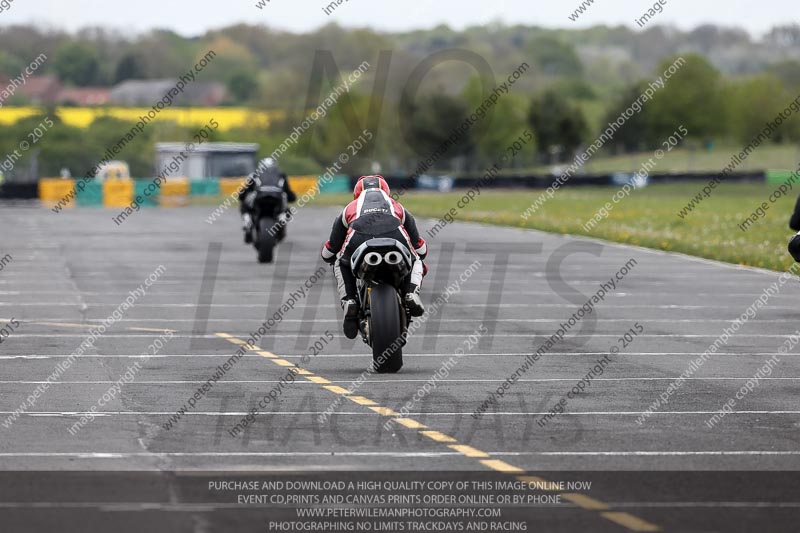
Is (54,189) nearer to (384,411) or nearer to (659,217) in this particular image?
(659,217)

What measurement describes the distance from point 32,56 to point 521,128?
5387cm

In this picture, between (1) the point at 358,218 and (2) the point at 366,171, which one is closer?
(1) the point at 358,218

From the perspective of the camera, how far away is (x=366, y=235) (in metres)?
13.4

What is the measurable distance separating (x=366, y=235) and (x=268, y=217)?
14.0 meters

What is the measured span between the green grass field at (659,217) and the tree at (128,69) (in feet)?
344

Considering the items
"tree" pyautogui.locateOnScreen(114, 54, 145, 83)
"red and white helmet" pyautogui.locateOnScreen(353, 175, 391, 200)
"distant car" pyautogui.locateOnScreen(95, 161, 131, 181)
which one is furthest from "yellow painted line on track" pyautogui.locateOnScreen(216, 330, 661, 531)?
"tree" pyautogui.locateOnScreen(114, 54, 145, 83)

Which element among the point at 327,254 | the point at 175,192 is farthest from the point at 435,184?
the point at 327,254

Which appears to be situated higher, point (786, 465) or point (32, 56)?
point (786, 465)

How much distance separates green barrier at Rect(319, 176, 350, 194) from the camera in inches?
2886

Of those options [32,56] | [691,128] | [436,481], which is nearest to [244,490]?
[436,481]

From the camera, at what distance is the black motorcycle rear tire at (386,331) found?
41.8 ft

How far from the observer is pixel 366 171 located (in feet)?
307

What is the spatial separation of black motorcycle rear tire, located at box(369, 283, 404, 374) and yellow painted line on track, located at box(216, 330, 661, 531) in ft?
1.70

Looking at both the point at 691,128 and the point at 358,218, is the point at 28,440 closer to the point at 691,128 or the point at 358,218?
the point at 358,218
